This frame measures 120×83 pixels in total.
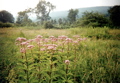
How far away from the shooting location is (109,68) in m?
2.43

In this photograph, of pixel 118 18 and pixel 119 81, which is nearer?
pixel 119 81

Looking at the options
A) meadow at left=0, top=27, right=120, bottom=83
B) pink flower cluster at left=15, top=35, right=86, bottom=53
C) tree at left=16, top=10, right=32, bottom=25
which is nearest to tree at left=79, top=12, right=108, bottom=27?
meadow at left=0, top=27, right=120, bottom=83

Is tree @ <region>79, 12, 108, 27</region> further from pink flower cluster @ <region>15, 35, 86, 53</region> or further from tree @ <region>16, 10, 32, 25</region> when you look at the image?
tree @ <region>16, 10, 32, 25</region>

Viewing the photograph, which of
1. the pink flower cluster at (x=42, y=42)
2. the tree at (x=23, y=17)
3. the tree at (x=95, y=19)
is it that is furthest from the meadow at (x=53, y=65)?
the tree at (x=23, y=17)

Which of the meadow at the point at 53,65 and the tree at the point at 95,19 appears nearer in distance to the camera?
the meadow at the point at 53,65

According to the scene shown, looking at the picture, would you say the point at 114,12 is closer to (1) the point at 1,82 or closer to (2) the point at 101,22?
(1) the point at 1,82

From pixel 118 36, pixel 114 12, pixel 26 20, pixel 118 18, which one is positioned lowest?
pixel 118 36

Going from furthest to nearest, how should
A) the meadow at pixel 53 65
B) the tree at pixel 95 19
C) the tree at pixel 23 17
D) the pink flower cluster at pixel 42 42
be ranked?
the tree at pixel 23 17 → the tree at pixel 95 19 → the pink flower cluster at pixel 42 42 → the meadow at pixel 53 65

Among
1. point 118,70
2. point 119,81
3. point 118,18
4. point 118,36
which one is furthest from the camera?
point 118,36

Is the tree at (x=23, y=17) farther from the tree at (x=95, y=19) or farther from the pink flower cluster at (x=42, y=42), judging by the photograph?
the pink flower cluster at (x=42, y=42)

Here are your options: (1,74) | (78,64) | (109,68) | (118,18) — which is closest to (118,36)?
(118,18)

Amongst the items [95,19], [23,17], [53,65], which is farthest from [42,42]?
[23,17]

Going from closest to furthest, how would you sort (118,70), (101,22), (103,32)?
(118,70)
(103,32)
(101,22)

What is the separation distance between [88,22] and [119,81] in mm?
10194
